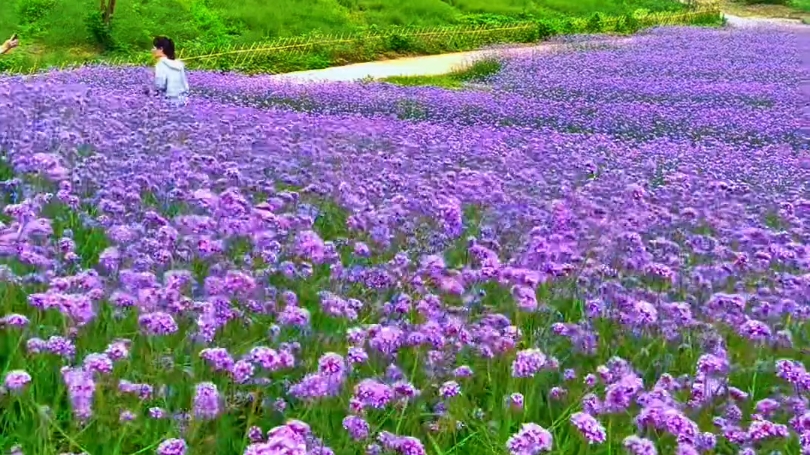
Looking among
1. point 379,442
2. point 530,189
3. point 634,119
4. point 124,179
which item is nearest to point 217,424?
point 379,442

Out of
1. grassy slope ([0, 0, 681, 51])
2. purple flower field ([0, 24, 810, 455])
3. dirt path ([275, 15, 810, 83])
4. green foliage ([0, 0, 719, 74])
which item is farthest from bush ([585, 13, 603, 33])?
purple flower field ([0, 24, 810, 455])

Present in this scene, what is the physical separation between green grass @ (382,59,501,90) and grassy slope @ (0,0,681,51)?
467cm

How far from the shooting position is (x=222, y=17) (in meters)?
22.1

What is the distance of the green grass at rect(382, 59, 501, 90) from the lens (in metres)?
15.9

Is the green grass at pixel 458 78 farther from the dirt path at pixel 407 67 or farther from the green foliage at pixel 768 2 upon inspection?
the green foliage at pixel 768 2

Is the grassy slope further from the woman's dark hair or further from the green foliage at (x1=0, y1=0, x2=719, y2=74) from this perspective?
the woman's dark hair

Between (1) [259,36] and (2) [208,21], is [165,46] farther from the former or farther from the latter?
(2) [208,21]

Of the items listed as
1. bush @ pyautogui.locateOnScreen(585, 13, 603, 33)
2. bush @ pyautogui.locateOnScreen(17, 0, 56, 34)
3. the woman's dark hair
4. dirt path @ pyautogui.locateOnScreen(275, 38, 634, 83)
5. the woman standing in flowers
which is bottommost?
bush @ pyautogui.locateOnScreen(585, 13, 603, 33)

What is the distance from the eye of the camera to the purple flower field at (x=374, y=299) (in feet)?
8.56

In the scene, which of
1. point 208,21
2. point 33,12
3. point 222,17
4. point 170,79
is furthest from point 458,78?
point 33,12

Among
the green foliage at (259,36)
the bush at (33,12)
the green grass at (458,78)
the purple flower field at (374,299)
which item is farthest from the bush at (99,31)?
the purple flower field at (374,299)

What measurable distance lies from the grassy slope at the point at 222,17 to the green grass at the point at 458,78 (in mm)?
4670

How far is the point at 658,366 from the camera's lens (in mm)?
3363

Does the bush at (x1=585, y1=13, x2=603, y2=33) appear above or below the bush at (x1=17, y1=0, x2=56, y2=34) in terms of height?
below
